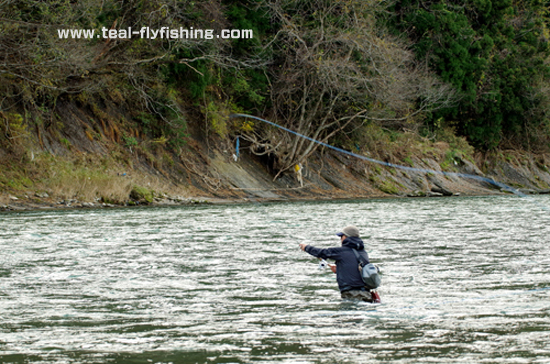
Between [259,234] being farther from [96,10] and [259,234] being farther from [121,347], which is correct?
[96,10]

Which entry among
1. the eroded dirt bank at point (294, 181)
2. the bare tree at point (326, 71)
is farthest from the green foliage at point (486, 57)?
the bare tree at point (326, 71)

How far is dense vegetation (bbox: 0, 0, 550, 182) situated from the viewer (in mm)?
27750

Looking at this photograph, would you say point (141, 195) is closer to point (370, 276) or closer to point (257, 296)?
point (257, 296)

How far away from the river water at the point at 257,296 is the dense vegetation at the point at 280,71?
8.12 metres

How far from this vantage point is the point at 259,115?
39375 mm

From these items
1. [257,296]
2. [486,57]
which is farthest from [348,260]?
[486,57]

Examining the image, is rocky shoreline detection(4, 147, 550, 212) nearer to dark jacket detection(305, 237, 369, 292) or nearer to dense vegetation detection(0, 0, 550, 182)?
dense vegetation detection(0, 0, 550, 182)

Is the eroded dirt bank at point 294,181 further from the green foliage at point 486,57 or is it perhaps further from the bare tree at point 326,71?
the green foliage at point 486,57

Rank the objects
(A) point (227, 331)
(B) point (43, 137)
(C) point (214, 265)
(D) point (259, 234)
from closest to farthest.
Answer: (A) point (227, 331) < (C) point (214, 265) < (D) point (259, 234) < (B) point (43, 137)

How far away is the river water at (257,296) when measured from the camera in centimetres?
767

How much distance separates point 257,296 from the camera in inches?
428

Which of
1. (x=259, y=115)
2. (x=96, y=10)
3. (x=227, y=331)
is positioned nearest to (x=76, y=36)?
(x=96, y=10)

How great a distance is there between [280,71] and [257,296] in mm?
28224

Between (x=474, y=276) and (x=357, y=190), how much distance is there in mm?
29062
